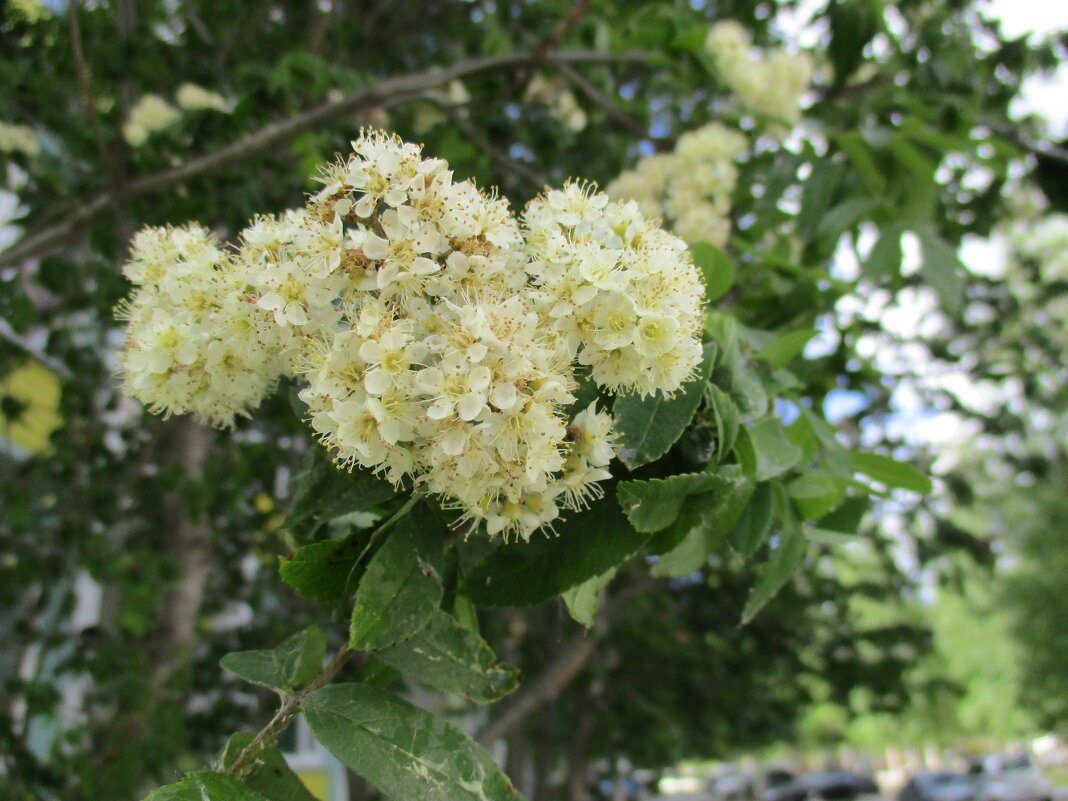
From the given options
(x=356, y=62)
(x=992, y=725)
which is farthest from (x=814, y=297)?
(x=992, y=725)

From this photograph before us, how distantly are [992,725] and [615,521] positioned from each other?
31076 millimetres

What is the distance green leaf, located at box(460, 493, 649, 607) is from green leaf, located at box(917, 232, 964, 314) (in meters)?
1.79

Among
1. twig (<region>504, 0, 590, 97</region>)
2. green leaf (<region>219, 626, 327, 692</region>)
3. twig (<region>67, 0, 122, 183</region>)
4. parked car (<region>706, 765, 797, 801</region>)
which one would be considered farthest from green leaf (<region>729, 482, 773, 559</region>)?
parked car (<region>706, 765, 797, 801</region>)

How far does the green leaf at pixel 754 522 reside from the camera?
49.6 inches

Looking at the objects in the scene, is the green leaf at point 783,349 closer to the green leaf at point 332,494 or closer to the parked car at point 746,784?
the green leaf at point 332,494

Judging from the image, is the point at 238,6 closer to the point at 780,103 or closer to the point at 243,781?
the point at 780,103

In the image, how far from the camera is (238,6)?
11.9 ft

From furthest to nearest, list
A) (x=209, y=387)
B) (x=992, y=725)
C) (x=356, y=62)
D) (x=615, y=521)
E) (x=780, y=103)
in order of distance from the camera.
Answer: (x=992, y=725) → (x=356, y=62) → (x=780, y=103) → (x=209, y=387) → (x=615, y=521)

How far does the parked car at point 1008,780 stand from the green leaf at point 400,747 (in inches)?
763

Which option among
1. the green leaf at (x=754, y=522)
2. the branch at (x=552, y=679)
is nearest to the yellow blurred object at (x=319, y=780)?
the branch at (x=552, y=679)

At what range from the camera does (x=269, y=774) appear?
1.10m

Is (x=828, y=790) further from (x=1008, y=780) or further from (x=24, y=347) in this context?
(x=24, y=347)

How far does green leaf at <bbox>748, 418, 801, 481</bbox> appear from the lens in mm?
1252

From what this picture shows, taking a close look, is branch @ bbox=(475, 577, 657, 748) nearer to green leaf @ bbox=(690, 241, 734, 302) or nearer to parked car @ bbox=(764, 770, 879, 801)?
green leaf @ bbox=(690, 241, 734, 302)
